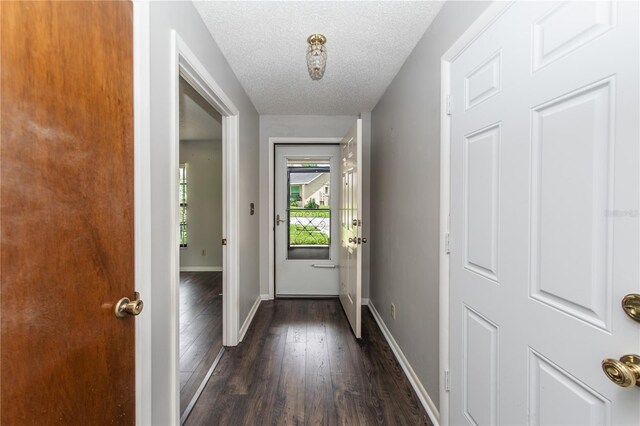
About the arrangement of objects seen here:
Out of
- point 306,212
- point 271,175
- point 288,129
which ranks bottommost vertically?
point 306,212

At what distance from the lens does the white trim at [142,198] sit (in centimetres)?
104

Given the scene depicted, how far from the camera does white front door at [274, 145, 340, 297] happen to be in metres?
3.62

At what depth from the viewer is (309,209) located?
12.0 feet

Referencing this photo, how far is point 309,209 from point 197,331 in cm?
185

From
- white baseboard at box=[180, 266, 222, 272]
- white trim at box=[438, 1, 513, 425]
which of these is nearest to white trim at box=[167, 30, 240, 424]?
white trim at box=[438, 1, 513, 425]

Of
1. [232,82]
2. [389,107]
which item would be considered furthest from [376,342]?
[232,82]

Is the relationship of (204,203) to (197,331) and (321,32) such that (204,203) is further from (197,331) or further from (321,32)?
(321,32)

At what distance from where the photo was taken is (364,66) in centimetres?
224

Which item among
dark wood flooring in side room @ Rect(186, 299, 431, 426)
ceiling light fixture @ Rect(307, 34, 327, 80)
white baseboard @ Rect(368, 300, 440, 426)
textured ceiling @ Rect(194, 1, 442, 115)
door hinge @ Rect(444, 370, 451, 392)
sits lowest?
dark wood flooring in side room @ Rect(186, 299, 431, 426)

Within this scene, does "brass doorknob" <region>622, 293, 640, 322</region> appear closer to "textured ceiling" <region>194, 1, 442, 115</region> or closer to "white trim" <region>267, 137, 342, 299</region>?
"textured ceiling" <region>194, 1, 442, 115</region>

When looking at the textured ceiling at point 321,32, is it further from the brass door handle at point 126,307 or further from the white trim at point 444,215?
the brass door handle at point 126,307

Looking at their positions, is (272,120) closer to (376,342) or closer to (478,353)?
(376,342)

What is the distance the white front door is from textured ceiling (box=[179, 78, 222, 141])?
1.05 m

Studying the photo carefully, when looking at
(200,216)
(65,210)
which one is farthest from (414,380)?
(200,216)
